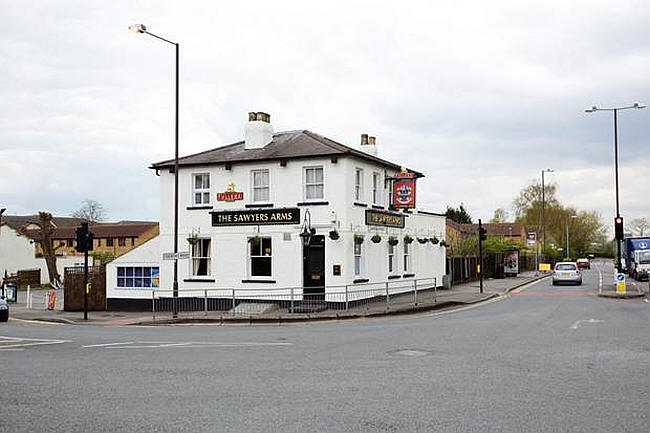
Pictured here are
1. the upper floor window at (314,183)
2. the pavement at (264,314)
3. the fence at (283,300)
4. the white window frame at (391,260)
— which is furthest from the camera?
the white window frame at (391,260)

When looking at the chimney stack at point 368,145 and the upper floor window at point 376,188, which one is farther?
the chimney stack at point 368,145

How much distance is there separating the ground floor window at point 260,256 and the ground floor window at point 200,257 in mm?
2261

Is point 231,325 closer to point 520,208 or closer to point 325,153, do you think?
point 325,153

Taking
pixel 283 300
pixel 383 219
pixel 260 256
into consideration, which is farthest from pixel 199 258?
pixel 383 219

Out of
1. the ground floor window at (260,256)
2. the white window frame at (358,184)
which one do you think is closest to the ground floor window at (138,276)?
the ground floor window at (260,256)

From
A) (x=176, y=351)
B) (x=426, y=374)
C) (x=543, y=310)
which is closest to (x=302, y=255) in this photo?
(x=543, y=310)

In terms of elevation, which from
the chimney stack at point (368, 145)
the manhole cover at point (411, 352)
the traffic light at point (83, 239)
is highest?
the chimney stack at point (368, 145)

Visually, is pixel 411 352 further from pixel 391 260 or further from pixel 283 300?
pixel 391 260

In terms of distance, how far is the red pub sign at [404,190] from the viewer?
1231 inches

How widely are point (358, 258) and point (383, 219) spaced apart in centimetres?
274

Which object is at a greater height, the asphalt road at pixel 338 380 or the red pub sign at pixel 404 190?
the red pub sign at pixel 404 190

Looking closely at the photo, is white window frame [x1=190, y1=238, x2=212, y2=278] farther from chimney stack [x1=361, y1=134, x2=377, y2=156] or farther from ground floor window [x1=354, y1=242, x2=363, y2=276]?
chimney stack [x1=361, y1=134, x2=377, y2=156]

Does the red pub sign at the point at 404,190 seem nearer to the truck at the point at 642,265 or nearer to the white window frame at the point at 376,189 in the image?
the white window frame at the point at 376,189

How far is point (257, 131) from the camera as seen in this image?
31016 millimetres
